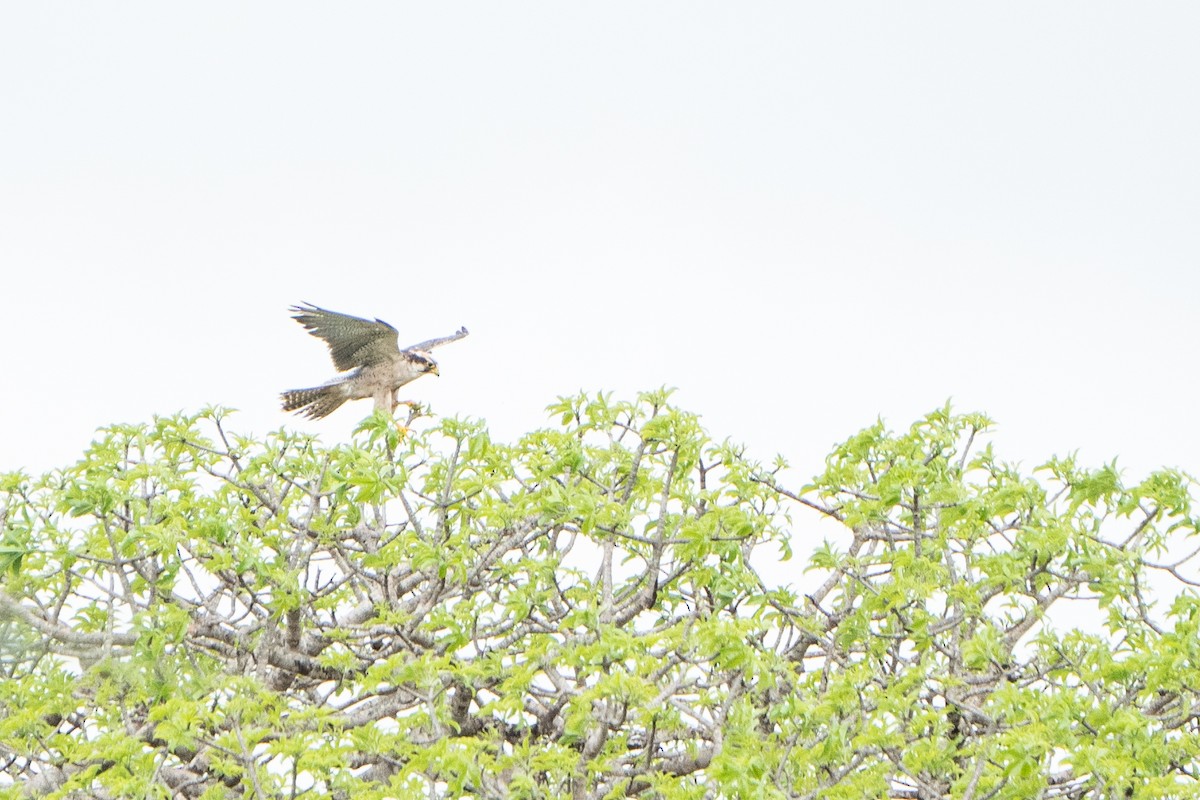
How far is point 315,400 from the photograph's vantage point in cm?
1559

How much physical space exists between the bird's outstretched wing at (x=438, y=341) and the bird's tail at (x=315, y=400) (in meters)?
0.88

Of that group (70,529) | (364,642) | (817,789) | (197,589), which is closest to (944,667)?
(817,789)

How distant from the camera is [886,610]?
8.12 m

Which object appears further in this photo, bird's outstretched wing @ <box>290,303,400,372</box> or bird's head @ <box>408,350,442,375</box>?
bird's head @ <box>408,350,442,375</box>

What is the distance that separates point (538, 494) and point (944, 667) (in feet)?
8.02

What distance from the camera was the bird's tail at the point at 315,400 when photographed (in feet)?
50.5

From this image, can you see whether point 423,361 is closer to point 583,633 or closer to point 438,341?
point 438,341

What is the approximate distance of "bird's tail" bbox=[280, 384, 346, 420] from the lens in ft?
50.5

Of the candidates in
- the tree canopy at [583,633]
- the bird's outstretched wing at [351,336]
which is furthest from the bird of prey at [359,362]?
the tree canopy at [583,633]

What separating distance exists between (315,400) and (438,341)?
140 cm

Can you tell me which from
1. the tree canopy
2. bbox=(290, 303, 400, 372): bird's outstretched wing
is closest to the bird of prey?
bbox=(290, 303, 400, 372): bird's outstretched wing

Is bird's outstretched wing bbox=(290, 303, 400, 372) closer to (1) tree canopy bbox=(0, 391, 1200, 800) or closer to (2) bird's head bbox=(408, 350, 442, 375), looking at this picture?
(2) bird's head bbox=(408, 350, 442, 375)

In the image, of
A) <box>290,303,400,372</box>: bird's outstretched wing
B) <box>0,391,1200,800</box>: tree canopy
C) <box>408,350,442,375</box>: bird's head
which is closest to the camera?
<box>0,391,1200,800</box>: tree canopy

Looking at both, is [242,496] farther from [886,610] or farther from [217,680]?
[886,610]
